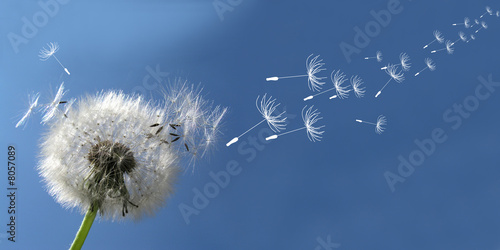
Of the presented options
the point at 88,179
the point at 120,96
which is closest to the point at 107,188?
the point at 88,179

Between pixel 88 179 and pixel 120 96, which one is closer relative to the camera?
pixel 88 179

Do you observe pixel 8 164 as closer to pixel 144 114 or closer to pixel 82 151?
pixel 82 151

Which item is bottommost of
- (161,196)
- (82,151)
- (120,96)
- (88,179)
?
(161,196)

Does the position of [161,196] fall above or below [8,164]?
below
